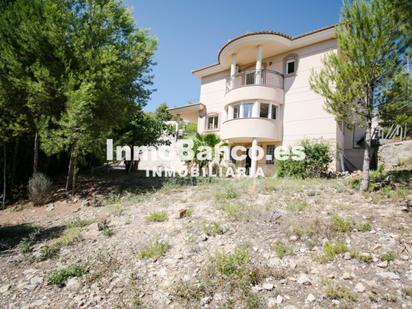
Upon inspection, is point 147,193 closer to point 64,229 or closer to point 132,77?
point 64,229

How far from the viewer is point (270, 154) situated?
16.6 m

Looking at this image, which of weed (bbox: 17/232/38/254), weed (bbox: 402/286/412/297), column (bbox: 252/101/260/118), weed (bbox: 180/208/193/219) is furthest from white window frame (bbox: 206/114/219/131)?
weed (bbox: 402/286/412/297)

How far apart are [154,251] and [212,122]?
15905 mm

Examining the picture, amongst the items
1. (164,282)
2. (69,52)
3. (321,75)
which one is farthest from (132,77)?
(164,282)

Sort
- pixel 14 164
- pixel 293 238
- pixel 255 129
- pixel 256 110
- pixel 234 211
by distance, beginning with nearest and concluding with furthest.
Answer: pixel 293 238, pixel 234 211, pixel 14 164, pixel 255 129, pixel 256 110

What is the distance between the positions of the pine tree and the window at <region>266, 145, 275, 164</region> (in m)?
7.96

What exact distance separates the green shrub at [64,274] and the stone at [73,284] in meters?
0.09

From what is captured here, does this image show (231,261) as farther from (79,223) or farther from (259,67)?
(259,67)

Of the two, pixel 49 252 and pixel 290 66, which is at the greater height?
pixel 290 66

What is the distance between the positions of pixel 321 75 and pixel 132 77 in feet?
27.0

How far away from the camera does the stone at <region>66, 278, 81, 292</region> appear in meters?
4.02

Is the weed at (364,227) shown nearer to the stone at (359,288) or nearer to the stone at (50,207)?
the stone at (359,288)

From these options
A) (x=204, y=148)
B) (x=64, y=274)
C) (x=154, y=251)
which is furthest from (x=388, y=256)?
(x=204, y=148)

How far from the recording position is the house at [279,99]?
14641 millimetres
